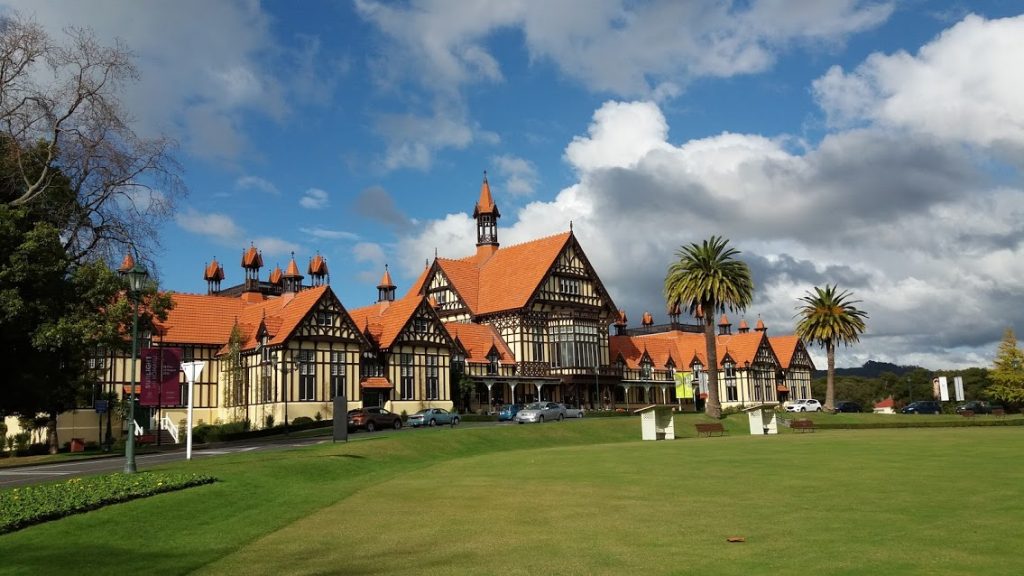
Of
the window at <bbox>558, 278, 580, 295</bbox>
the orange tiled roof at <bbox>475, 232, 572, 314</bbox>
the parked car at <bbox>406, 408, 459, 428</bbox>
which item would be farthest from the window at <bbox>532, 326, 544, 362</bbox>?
the parked car at <bbox>406, 408, 459, 428</bbox>

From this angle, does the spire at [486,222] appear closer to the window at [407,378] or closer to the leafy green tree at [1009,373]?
the window at [407,378]

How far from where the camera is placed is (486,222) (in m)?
96.7

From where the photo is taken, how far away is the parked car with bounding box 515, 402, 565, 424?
180 ft

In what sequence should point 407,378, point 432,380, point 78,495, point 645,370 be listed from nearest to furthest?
point 78,495 < point 407,378 < point 432,380 < point 645,370

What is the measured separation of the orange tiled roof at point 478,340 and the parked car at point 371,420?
21.1 m

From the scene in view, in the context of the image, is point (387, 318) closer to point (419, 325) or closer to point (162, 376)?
point (419, 325)

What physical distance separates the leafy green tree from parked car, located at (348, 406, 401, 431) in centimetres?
6967

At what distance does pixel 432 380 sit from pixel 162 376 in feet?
106

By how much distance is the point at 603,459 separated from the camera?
2894 centimetres

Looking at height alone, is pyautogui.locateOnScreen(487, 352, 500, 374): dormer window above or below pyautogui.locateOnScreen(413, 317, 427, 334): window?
below

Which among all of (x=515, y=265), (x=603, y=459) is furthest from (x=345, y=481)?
(x=515, y=265)

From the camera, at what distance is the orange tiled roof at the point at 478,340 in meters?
76.0

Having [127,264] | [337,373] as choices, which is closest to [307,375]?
[337,373]

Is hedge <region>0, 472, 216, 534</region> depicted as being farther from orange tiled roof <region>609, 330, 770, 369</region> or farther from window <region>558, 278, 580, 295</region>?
orange tiled roof <region>609, 330, 770, 369</region>
